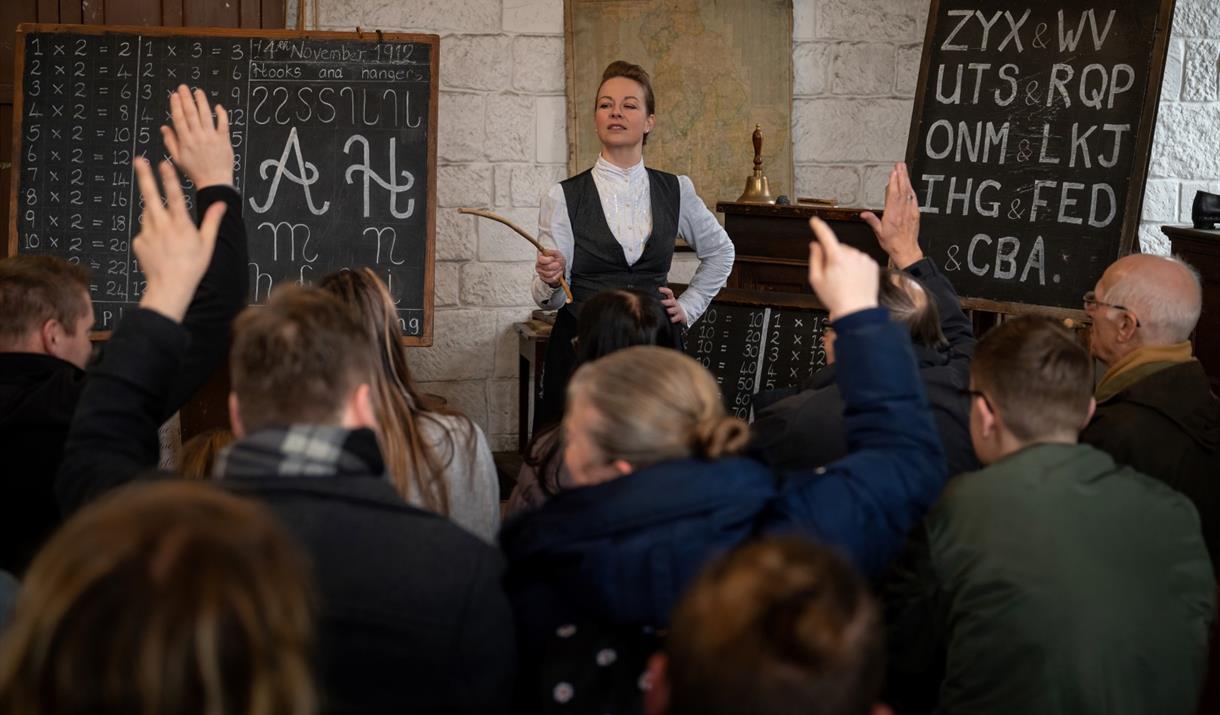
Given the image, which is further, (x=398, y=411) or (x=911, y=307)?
(x=911, y=307)

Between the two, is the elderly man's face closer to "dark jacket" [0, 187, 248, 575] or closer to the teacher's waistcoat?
the teacher's waistcoat

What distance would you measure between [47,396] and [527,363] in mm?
2673

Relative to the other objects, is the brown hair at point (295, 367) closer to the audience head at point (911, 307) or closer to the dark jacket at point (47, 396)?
the dark jacket at point (47, 396)

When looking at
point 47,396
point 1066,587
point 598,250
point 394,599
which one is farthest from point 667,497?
point 598,250

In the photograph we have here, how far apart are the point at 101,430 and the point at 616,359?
587mm

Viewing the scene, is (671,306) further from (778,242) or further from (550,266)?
(778,242)

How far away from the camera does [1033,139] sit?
3986 millimetres

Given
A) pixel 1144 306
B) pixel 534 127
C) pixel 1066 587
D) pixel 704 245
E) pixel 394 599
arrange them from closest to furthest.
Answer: pixel 394 599 < pixel 1066 587 < pixel 1144 306 < pixel 704 245 < pixel 534 127

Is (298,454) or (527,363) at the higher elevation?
(298,454)

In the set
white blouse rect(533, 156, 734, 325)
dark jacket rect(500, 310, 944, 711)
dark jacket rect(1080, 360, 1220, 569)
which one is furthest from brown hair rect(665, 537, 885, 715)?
white blouse rect(533, 156, 734, 325)

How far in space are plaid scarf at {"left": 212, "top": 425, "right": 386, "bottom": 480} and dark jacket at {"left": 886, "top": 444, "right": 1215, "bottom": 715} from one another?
2.65ft

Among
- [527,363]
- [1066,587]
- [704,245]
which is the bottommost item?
[527,363]

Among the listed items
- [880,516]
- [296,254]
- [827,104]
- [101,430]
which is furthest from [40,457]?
[827,104]

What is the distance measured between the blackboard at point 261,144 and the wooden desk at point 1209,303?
2292 mm
